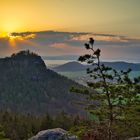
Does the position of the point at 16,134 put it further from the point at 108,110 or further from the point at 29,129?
the point at 108,110

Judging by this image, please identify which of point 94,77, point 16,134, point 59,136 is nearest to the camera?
point 94,77

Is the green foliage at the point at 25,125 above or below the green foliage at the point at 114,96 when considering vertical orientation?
below

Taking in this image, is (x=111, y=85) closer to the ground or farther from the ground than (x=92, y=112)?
farther from the ground

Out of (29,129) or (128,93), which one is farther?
(29,129)

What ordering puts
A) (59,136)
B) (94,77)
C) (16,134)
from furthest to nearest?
(16,134) → (59,136) → (94,77)

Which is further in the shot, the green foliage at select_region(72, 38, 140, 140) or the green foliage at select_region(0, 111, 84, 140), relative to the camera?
the green foliage at select_region(0, 111, 84, 140)

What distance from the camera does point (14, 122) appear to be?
125m

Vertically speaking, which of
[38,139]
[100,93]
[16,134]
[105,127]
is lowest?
[16,134]

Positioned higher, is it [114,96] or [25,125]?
[114,96]

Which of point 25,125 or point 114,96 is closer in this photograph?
point 114,96

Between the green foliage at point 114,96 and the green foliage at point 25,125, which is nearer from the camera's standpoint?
the green foliage at point 114,96

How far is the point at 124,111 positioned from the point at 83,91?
9.37 ft

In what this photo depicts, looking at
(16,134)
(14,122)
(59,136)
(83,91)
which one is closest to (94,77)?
(83,91)

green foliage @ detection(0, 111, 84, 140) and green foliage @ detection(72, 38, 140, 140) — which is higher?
green foliage @ detection(72, 38, 140, 140)
